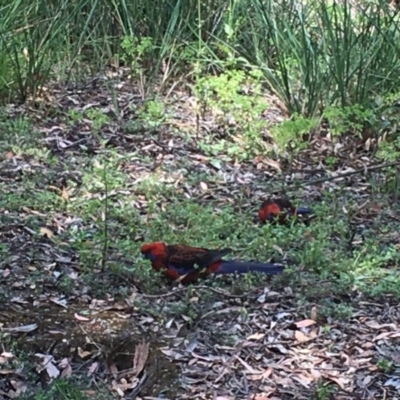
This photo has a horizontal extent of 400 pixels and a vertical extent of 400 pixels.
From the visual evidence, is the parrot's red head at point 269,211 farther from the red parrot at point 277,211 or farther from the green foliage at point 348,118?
the green foliage at point 348,118

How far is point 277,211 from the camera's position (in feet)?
13.6

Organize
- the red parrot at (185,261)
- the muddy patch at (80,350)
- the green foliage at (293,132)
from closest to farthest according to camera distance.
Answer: the muddy patch at (80,350) < the red parrot at (185,261) < the green foliage at (293,132)

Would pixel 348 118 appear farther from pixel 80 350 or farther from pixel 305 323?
pixel 80 350

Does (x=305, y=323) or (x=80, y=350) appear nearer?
(x=80, y=350)

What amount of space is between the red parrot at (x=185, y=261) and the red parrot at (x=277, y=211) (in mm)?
619

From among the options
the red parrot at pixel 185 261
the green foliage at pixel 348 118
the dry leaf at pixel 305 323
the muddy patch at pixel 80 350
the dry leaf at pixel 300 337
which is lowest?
the muddy patch at pixel 80 350

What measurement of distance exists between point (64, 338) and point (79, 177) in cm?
170

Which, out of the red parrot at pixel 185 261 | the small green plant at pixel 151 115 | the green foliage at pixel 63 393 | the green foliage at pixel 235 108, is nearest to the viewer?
the green foliage at pixel 63 393

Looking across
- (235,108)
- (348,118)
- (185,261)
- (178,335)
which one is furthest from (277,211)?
(235,108)

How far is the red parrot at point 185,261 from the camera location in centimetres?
348

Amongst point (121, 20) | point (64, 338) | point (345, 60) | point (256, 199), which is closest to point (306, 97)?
point (345, 60)

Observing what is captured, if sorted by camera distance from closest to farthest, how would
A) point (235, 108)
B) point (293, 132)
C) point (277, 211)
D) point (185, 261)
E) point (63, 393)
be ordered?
point (63, 393) → point (185, 261) → point (277, 211) → point (293, 132) → point (235, 108)

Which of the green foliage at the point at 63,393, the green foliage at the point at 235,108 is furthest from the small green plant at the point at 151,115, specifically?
the green foliage at the point at 63,393

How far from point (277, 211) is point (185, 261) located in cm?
82
